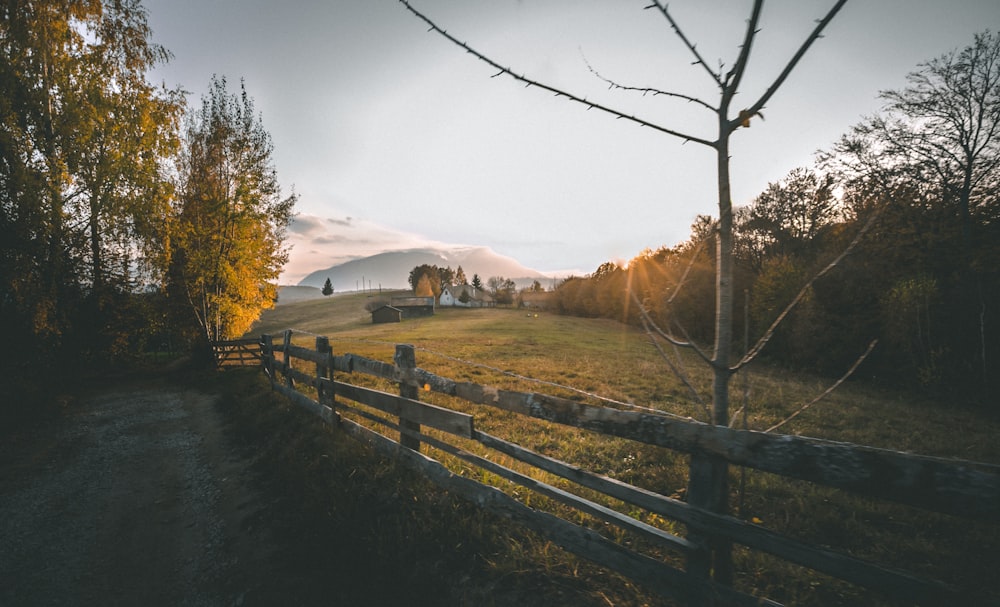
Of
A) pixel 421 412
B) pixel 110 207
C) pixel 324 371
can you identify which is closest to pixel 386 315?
pixel 110 207

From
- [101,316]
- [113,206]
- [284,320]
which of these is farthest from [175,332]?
[284,320]

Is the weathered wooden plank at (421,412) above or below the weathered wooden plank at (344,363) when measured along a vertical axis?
below

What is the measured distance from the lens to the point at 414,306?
64.7 m

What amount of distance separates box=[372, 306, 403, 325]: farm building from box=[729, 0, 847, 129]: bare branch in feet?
193

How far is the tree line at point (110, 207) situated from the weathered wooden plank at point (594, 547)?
13979 mm

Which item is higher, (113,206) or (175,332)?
(113,206)

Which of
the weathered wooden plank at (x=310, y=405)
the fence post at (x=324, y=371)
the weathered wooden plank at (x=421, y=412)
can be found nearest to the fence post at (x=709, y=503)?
the weathered wooden plank at (x=421, y=412)

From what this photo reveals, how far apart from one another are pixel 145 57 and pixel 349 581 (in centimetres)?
2019

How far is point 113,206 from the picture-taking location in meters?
12.2

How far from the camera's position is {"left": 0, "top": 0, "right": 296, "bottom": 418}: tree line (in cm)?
1016

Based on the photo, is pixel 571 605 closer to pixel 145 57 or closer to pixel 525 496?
pixel 525 496

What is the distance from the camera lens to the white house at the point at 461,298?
83062 mm

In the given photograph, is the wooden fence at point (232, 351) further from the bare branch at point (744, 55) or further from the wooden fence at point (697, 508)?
the bare branch at point (744, 55)

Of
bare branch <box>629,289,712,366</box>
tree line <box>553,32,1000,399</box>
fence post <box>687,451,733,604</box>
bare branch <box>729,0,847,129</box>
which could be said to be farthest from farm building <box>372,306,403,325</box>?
bare branch <box>729,0,847,129</box>
